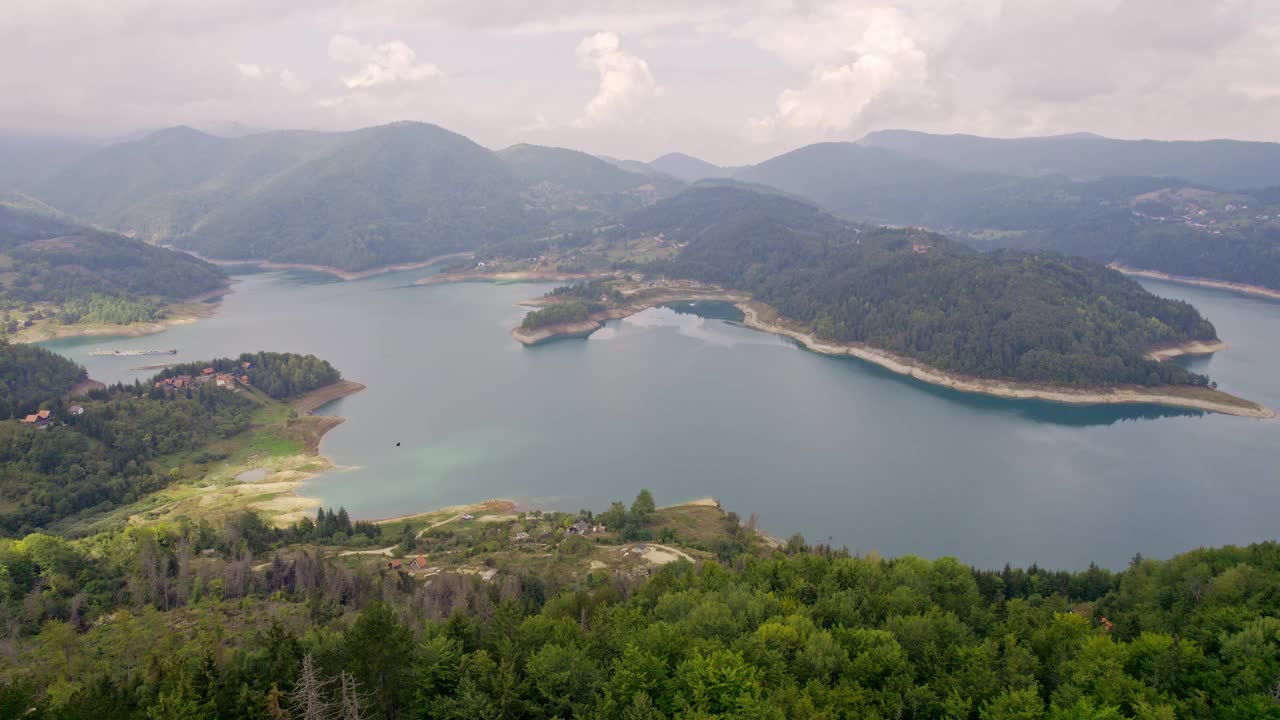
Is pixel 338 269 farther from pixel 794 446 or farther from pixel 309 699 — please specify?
pixel 309 699

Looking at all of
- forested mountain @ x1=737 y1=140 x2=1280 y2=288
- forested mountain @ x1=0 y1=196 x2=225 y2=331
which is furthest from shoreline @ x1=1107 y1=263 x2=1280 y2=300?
forested mountain @ x1=0 y1=196 x2=225 y2=331

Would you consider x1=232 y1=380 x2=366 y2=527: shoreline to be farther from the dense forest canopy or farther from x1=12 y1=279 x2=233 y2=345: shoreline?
x1=12 y1=279 x2=233 y2=345: shoreline

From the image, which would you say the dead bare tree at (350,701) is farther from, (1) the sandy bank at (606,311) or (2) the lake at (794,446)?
(1) the sandy bank at (606,311)

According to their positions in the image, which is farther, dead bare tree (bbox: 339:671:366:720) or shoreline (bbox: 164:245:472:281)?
shoreline (bbox: 164:245:472:281)

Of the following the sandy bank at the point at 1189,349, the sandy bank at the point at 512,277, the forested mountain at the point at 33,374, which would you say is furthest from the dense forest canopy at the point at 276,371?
the sandy bank at the point at 1189,349

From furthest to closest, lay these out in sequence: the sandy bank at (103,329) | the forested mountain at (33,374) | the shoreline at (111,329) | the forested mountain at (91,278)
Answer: the forested mountain at (91,278)
the sandy bank at (103,329)
the shoreline at (111,329)
the forested mountain at (33,374)

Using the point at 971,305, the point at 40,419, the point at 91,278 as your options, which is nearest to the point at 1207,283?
the point at 971,305
